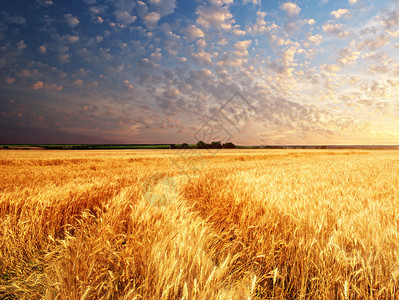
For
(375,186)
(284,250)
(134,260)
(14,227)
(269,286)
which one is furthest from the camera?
(375,186)

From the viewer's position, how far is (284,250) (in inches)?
78.0

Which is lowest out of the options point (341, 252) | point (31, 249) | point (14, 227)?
point (31, 249)

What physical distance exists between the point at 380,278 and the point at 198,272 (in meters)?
1.30

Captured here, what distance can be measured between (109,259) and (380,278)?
2.00 meters

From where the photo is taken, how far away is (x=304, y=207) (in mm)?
2908

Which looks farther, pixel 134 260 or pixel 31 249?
pixel 31 249

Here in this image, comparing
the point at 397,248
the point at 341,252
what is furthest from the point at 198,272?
the point at 397,248

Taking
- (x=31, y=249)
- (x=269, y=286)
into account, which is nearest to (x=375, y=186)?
(x=269, y=286)

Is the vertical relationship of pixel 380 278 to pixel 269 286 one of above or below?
above

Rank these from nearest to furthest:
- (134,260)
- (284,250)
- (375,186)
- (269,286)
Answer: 1. (134,260)
2. (269,286)
3. (284,250)
4. (375,186)

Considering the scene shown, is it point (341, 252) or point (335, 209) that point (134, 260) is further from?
point (335, 209)

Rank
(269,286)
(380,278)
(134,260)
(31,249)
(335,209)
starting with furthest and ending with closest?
1. (335,209)
2. (31,249)
3. (269,286)
4. (134,260)
5. (380,278)

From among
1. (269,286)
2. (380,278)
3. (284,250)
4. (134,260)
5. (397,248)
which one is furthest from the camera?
(284,250)

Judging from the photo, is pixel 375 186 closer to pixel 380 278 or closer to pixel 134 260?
pixel 380 278
